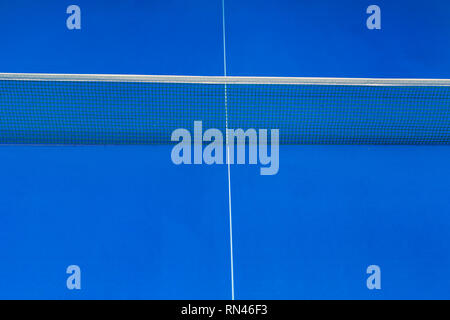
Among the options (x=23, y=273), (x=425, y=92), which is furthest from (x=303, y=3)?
(x=23, y=273)

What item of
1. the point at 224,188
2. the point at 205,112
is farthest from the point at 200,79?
the point at 224,188

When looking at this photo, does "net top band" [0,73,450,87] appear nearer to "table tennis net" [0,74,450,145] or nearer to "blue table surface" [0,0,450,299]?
"table tennis net" [0,74,450,145]

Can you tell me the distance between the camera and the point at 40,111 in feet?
Answer: 24.2

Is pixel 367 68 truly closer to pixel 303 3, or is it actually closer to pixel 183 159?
pixel 303 3

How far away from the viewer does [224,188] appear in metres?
7.08

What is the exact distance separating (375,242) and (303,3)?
11.9 ft

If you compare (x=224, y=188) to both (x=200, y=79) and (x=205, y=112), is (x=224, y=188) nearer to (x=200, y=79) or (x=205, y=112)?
(x=205, y=112)

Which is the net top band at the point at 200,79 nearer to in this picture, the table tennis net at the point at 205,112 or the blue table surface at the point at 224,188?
the table tennis net at the point at 205,112

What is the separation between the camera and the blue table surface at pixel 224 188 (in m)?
6.38

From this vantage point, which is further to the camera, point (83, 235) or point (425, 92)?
point (425, 92)

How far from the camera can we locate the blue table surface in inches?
251

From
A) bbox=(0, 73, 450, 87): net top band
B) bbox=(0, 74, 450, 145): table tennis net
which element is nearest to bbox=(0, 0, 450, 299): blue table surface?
bbox=(0, 74, 450, 145): table tennis net

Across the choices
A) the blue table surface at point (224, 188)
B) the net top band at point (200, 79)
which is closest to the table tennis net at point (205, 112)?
the blue table surface at point (224, 188)

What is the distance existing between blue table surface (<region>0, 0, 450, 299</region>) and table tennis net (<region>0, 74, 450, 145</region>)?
0.17 m
